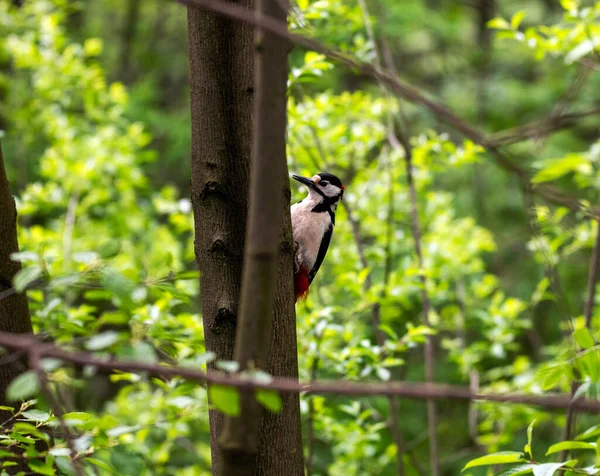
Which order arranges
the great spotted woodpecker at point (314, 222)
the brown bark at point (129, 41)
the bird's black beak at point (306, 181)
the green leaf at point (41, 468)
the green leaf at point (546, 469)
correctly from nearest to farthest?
the green leaf at point (41, 468)
the green leaf at point (546, 469)
the bird's black beak at point (306, 181)
the great spotted woodpecker at point (314, 222)
the brown bark at point (129, 41)

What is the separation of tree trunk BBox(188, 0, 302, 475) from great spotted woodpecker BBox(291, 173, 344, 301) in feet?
5.88

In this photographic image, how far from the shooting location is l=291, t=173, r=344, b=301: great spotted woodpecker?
3.63 metres

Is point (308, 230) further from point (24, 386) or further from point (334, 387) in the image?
point (334, 387)

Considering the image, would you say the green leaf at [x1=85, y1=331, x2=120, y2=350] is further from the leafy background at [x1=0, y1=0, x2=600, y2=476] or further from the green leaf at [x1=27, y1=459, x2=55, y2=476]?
the green leaf at [x1=27, y1=459, x2=55, y2=476]

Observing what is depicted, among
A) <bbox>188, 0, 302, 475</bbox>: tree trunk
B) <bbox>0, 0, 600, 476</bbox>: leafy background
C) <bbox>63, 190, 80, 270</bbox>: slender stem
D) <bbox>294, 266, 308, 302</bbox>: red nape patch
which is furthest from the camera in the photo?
<bbox>63, 190, 80, 270</bbox>: slender stem

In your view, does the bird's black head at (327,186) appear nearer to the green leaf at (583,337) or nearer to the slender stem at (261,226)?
the green leaf at (583,337)

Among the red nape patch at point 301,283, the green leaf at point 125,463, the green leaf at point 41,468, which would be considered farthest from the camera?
the red nape patch at point 301,283

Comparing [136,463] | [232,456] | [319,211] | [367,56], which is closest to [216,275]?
[232,456]

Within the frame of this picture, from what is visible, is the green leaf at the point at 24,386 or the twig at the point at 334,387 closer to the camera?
the twig at the point at 334,387

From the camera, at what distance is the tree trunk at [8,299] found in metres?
2.05

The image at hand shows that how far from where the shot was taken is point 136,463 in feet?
→ 7.02

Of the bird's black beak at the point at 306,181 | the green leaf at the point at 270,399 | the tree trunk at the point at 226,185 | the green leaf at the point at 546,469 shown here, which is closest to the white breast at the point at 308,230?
the bird's black beak at the point at 306,181

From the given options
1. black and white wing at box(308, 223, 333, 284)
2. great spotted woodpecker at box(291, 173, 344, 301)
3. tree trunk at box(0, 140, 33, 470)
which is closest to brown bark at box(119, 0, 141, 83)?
great spotted woodpecker at box(291, 173, 344, 301)

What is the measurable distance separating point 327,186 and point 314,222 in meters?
0.21
